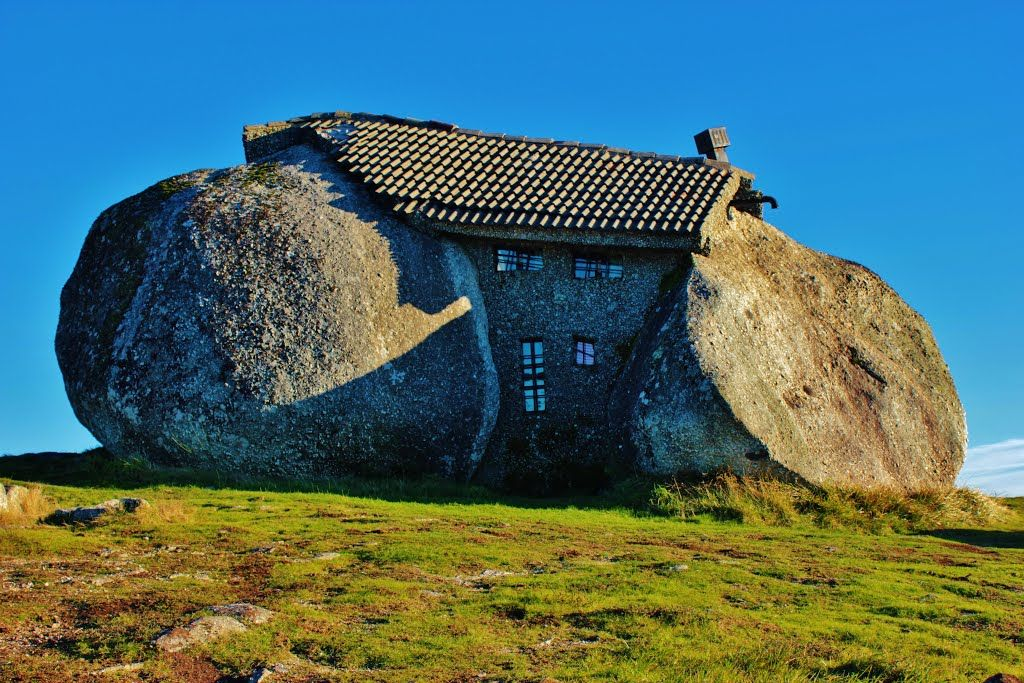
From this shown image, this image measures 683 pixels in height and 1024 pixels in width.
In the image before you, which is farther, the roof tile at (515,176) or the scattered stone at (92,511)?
the roof tile at (515,176)

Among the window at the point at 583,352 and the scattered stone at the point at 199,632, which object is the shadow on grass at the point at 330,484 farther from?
the scattered stone at the point at 199,632

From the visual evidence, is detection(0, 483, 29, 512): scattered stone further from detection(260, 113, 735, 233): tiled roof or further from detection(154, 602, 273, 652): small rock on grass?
detection(260, 113, 735, 233): tiled roof

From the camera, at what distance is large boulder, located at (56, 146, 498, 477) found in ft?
68.0

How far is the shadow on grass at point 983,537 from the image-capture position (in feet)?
66.0

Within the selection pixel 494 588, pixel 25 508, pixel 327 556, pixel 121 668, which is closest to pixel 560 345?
pixel 327 556

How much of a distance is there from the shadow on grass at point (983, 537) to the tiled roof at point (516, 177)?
8.51 meters

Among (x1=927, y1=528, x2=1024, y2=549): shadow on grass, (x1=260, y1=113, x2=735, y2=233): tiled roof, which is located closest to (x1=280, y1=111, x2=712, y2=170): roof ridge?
(x1=260, y1=113, x2=735, y2=233): tiled roof

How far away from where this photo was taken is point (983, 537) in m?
20.9

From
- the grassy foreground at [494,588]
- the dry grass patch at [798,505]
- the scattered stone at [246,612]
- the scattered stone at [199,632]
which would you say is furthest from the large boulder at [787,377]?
the scattered stone at [199,632]

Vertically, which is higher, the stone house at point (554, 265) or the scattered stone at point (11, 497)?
the stone house at point (554, 265)

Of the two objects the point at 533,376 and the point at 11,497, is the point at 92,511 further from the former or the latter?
the point at 533,376

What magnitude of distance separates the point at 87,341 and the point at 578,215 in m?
11.1

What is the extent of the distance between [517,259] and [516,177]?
7.09 feet

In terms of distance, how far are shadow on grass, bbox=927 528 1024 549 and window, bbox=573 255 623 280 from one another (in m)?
8.87
